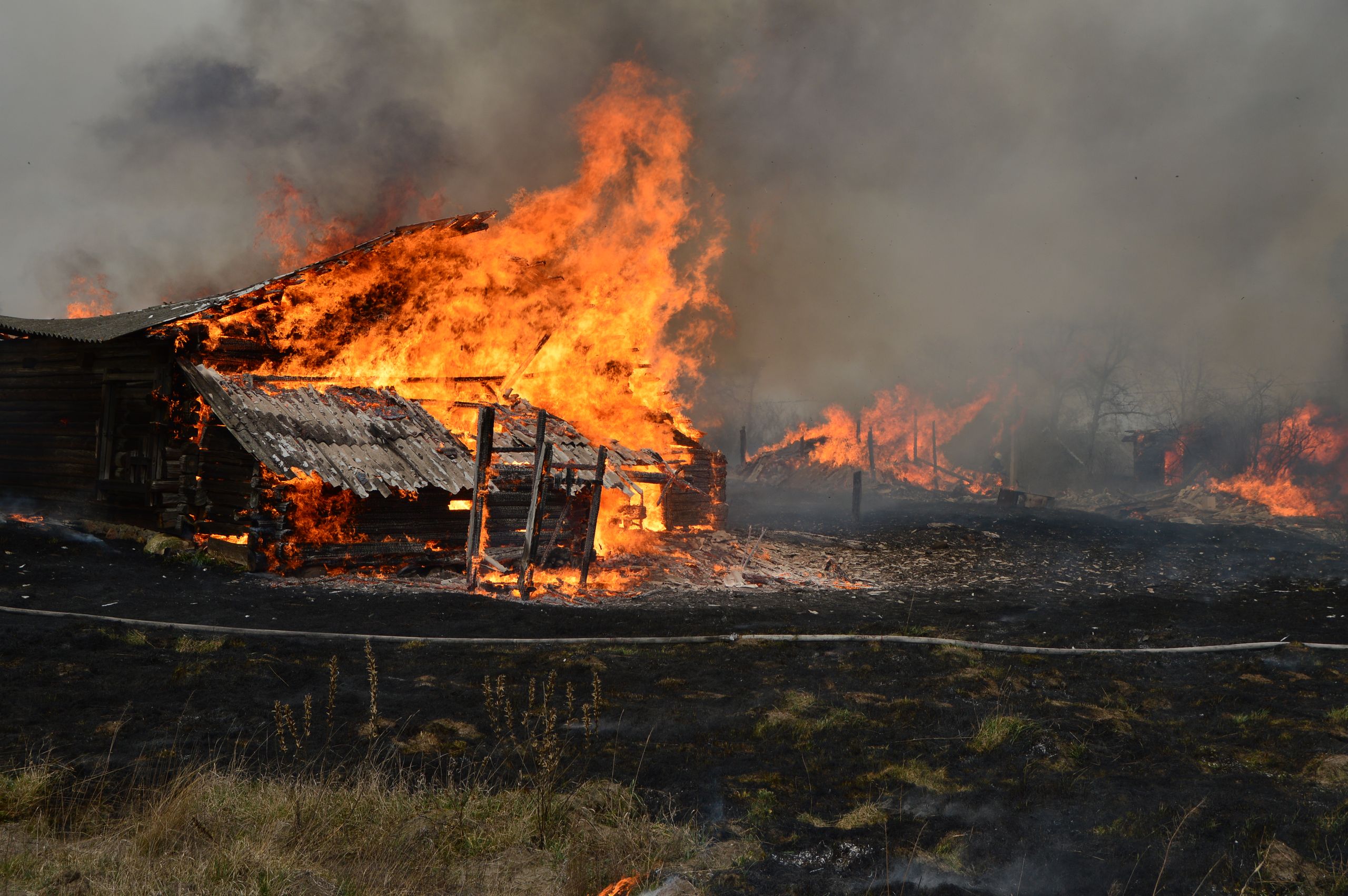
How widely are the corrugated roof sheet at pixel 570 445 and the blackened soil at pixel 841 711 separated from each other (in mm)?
3109

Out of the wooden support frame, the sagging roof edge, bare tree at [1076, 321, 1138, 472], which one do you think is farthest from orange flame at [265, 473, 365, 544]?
bare tree at [1076, 321, 1138, 472]

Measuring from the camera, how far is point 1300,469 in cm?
3155

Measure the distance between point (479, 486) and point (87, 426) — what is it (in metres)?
9.24

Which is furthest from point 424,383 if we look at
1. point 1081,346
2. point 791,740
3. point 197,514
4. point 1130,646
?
point 1081,346

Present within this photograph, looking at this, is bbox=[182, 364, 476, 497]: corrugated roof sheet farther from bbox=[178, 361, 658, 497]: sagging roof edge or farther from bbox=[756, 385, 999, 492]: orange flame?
bbox=[756, 385, 999, 492]: orange flame

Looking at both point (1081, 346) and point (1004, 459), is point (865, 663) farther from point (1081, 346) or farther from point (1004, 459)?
point (1081, 346)

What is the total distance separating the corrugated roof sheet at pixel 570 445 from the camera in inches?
Result: 633

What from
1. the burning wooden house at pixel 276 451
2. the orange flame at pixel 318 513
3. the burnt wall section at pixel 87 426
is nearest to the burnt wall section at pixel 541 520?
the burning wooden house at pixel 276 451

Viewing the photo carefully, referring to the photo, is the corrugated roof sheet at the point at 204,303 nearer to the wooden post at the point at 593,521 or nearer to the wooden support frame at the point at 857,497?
the wooden post at the point at 593,521

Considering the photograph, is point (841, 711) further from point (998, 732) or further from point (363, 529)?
point (363, 529)

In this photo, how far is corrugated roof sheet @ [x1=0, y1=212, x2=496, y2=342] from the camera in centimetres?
1409

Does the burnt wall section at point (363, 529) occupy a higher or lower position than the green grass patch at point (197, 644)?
higher

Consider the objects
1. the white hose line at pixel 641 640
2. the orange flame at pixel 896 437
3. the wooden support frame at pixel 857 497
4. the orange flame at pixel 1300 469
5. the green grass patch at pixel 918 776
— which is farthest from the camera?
the orange flame at pixel 896 437

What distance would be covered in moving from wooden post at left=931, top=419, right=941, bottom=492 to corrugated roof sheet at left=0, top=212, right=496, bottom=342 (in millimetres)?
30054
